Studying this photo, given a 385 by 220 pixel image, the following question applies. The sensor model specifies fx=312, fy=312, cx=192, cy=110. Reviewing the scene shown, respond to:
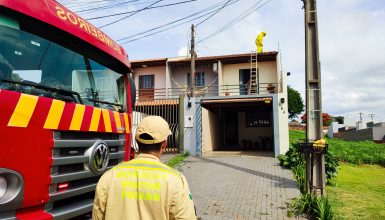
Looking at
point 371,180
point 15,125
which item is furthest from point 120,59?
point 371,180

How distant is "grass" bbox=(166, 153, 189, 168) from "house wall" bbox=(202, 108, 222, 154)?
53.8 inches

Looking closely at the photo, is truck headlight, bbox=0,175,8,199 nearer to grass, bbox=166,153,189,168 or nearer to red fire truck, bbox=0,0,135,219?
red fire truck, bbox=0,0,135,219

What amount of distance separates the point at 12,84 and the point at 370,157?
1974 centimetres

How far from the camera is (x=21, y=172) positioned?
104 inches

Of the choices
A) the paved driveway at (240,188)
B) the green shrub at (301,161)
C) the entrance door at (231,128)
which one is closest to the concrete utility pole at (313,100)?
the paved driveway at (240,188)

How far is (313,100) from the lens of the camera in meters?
7.39

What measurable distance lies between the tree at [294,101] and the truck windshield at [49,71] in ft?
132

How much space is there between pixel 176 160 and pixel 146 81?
370 inches

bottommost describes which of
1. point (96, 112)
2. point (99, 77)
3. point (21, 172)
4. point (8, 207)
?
point (8, 207)

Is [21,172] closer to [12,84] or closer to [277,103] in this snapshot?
[12,84]

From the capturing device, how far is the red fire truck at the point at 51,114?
263 centimetres

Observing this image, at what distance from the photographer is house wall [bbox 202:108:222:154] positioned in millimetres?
17763

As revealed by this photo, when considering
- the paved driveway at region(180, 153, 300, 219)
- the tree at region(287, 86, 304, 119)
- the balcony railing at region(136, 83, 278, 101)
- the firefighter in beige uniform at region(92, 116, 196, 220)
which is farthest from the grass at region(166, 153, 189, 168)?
the tree at region(287, 86, 304, 119)

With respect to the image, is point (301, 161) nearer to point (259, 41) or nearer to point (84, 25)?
point (84, 25)
